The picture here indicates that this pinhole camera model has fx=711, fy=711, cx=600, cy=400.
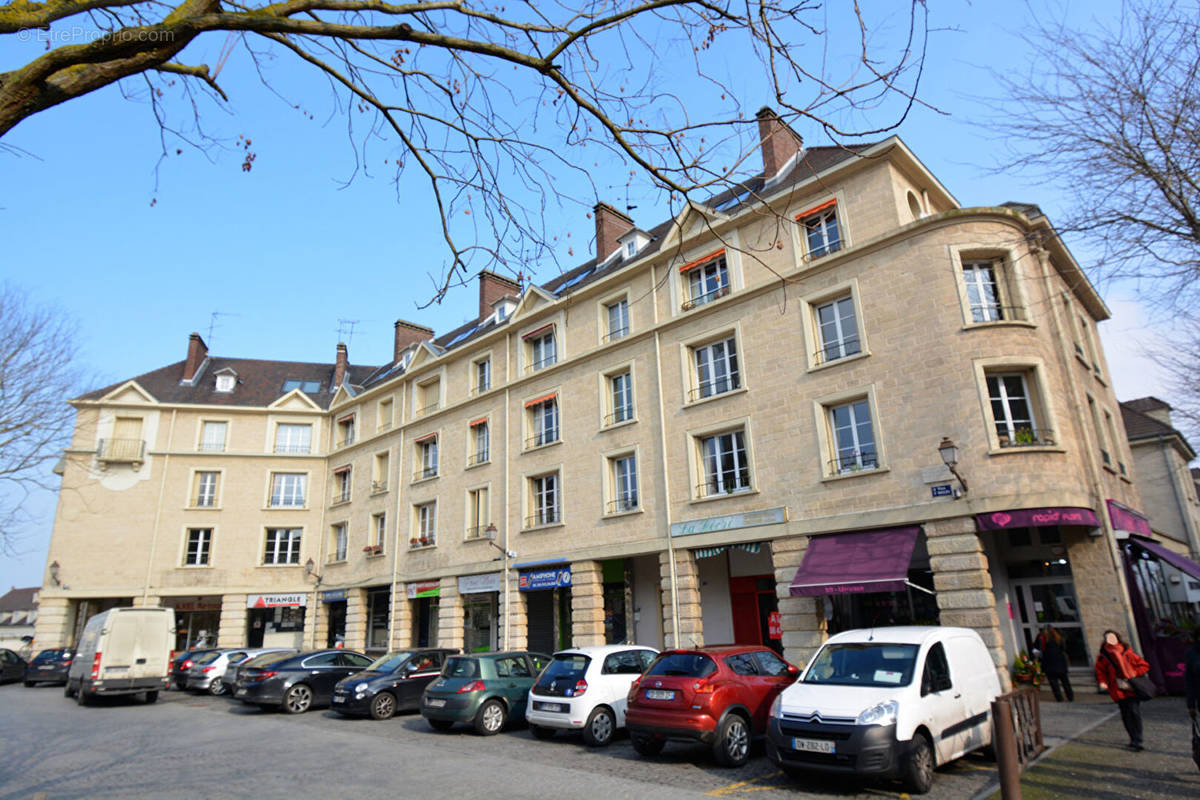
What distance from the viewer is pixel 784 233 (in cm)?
1753

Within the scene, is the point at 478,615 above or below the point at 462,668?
above

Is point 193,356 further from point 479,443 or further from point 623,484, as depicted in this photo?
point 623,484

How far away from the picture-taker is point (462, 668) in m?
13.1

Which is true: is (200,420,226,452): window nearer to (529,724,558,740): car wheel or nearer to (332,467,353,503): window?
(332,467,353,503): window

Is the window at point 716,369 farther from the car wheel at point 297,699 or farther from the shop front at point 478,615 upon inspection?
the car wheel at point 297,699

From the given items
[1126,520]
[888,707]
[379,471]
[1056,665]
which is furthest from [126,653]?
[1126,520]

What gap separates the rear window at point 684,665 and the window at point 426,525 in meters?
17.7

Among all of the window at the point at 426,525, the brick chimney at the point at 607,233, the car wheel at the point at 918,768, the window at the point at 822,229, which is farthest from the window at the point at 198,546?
the car wheel at the point at 918,768

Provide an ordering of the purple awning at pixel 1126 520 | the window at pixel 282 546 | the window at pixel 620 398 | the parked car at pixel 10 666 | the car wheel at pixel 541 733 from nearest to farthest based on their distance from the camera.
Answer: the car wheel at pixel 541 733, the purple awning at pixel 1126 520, the window at pixel 620 398, the parked car at pixel 10 666, the window at pixel 282 546

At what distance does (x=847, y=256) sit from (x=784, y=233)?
171 cm

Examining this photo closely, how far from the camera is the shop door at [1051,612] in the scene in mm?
14883

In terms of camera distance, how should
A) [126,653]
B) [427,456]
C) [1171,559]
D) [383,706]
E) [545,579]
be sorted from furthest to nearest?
[427,456] < [545,579] < [126,653] < [1171,559] < [383,706]

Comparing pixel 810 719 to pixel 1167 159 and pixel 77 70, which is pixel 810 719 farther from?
pixel 1167 159

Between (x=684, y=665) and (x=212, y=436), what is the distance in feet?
104
